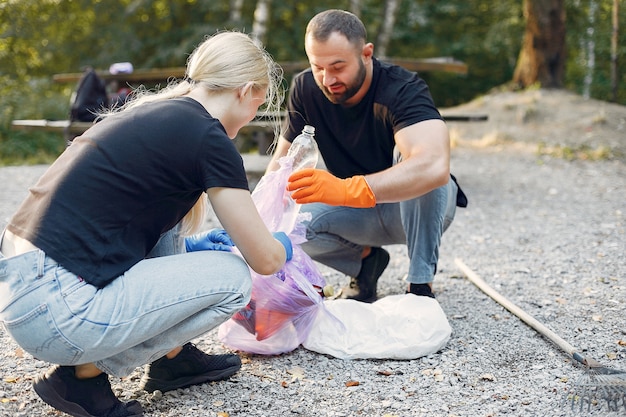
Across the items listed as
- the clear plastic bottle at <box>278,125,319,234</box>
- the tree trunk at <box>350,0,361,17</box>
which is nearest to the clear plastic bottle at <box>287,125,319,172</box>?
the clear plastic bottle at <box>278,125,319,234</box>

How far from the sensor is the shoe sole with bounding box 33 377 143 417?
6.81ft

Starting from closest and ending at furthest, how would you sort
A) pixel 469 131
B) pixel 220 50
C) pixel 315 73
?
pixel 220 50
pixel 315 73
pixel 469 131

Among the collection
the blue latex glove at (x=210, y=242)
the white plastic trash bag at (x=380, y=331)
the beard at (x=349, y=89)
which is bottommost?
the white plastic trash bag at (x=380, y=331)

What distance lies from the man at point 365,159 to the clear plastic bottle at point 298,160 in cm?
16

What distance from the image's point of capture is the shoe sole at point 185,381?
2352mm

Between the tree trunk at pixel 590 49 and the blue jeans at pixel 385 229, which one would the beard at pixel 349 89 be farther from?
the tree trunk at pixel 590 49

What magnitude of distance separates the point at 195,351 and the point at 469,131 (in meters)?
8.11

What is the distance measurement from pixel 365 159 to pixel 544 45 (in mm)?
7975

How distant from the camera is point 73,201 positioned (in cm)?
191

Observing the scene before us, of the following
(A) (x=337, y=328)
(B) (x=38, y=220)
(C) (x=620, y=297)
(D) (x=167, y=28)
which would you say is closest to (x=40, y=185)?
(B) (x=38, y=220)

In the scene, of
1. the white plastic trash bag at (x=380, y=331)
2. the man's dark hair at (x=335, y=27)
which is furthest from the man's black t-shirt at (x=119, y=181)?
the man's dark hair at (x=335, y=27)

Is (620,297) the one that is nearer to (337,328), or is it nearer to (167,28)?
(337,328)

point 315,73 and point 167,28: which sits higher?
point 315,73

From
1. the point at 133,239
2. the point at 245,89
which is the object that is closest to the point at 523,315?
the point at 245,89
